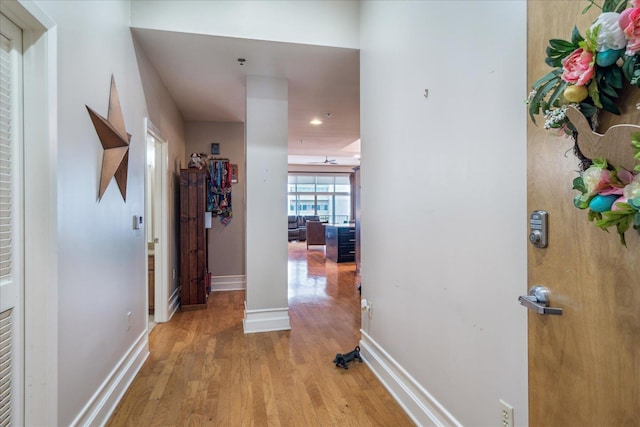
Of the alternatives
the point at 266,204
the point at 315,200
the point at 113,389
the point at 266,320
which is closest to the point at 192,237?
the point at 266,204

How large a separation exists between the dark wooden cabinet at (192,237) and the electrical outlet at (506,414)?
11.2 ft

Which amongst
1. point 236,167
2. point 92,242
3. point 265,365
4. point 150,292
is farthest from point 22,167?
point 236,167

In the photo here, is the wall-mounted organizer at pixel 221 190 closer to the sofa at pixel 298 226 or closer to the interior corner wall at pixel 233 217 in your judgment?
the interior corner wall at pixel 233 217

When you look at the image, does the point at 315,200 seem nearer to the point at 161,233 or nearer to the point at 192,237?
the point at 192,237

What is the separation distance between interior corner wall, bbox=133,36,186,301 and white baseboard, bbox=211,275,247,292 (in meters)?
0.89

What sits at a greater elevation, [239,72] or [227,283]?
[239,72]

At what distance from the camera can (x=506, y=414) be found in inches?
47.3

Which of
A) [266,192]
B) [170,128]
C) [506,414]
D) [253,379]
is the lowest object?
[253,379]

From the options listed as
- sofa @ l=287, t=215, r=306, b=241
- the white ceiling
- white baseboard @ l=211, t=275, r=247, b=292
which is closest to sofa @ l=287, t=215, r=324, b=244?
sofa @ l=287, t=215, r=306, b=241

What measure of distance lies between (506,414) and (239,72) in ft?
10.6

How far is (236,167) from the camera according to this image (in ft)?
16.1

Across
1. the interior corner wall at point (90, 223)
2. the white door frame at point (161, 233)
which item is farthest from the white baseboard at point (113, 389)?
the white door frame at point (161, 233)

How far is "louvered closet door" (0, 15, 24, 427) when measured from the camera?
1.24 m

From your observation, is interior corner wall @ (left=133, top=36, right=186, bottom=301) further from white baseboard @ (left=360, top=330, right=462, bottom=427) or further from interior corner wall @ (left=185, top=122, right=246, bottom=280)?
white baseboard @ (left=360, top=330, right=462, bottom=427)
